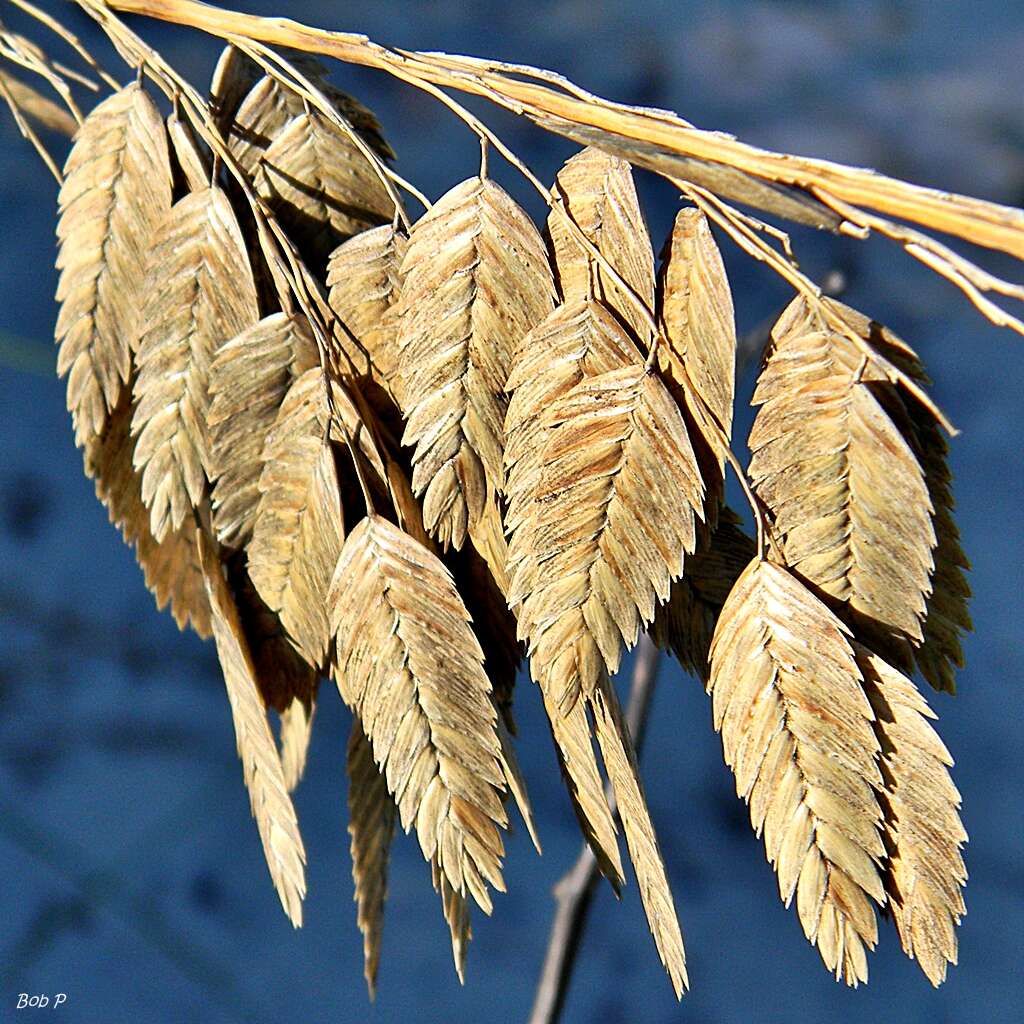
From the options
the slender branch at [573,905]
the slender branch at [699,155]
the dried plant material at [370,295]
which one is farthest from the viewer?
the slender branch at [573,905]

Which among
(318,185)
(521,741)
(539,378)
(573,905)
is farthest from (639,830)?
(521,741)

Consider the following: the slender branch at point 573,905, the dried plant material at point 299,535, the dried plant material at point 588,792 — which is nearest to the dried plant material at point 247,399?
the dried plant material at point 299,535

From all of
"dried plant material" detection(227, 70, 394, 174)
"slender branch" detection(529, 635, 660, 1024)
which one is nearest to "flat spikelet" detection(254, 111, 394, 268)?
"dried plant material" detection(227, 70, 394, 174)

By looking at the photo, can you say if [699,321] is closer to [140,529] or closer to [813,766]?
[813,766]

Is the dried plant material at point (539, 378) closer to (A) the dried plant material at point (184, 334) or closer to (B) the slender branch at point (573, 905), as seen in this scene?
(A) the dried plant material at point (184, 334)

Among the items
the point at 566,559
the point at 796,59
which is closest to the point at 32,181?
the point at 796,59

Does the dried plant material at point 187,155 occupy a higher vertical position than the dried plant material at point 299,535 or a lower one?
higher
